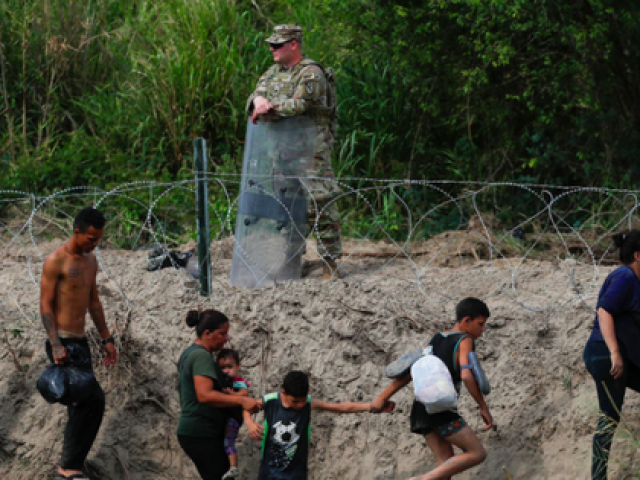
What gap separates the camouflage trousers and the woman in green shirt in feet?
6.68

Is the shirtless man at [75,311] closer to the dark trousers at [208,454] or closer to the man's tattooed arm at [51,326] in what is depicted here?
the man's tattooed arm at [51,326]

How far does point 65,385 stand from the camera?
16.0 ft

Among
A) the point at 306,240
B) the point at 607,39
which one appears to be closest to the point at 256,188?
the point at 306,240

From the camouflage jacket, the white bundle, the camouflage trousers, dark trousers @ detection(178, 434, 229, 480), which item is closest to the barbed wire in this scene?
the camouflage trousers

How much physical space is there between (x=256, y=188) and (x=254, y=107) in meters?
0.59

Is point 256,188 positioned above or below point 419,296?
above

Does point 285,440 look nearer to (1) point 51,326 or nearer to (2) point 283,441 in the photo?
(2) point 283,441

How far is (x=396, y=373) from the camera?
470 centimetres

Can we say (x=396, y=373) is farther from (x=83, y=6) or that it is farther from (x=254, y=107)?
(x=83, y=6)

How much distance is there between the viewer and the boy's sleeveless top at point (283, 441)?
4.57 m

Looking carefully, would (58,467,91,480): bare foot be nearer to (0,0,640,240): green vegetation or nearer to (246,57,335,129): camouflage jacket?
(246,57,335,129): camouflage jacket

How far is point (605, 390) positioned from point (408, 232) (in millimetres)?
5144

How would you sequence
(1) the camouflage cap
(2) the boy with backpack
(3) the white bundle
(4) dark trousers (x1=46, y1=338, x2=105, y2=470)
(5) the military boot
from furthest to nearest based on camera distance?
(5) the military boot < (1) the camouflage cap < (4) dark trousers (x1=46, y1=338, x2=105, y2=470) < (2) the boy with backpack < (3) the white bundle

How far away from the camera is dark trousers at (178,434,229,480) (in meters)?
4.72
